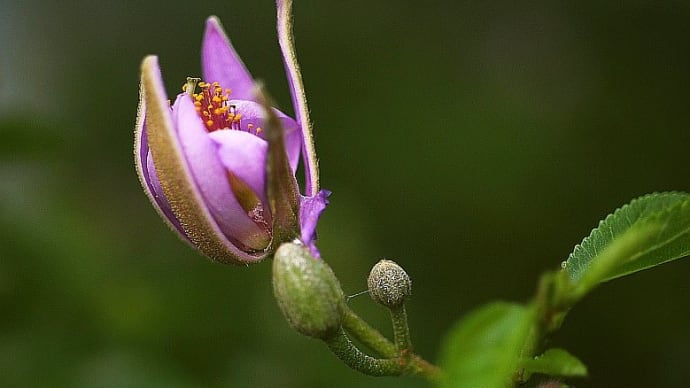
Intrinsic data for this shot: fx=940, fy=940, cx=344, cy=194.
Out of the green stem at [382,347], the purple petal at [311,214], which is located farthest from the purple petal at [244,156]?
the green stem at [382,347]

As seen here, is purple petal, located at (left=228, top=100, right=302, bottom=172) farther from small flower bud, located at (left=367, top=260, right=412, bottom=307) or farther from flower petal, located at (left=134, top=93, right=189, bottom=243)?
small flower bud, located at (left=367, top=260, right=412, bottom=307)

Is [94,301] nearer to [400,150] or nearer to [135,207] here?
[135,207]

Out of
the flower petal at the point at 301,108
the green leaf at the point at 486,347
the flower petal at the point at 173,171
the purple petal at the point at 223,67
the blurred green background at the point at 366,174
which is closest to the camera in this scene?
the green leaf at the point at 486,347

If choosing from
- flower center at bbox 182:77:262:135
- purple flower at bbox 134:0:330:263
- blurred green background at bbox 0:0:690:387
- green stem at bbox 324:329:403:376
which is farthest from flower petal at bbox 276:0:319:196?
blurred green background at bbox 0:0:690:387

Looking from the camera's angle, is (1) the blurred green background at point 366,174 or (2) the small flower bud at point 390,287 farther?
(1) the blurred green background at point 366,174

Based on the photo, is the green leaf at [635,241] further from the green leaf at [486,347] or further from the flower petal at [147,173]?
the flower petal at [147,173]

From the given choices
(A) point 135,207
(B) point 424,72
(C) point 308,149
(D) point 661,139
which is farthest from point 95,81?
(C) point 308,149
